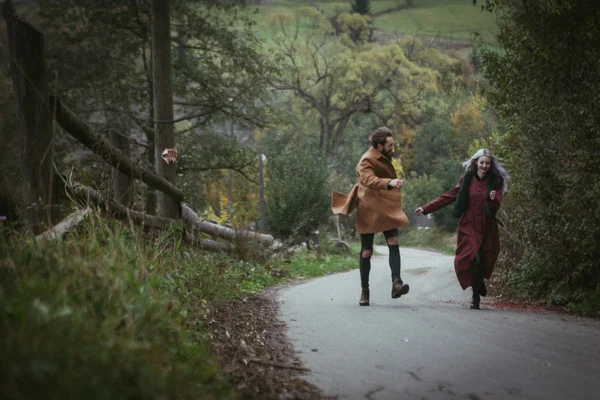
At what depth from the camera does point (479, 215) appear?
9.34m

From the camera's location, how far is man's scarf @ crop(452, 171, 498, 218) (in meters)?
9.26

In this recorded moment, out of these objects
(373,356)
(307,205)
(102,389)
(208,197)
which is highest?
(102,389)

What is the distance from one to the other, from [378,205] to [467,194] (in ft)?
3.99

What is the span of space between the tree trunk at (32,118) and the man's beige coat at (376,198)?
4528 millimetres

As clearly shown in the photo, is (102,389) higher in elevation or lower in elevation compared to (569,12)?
lower

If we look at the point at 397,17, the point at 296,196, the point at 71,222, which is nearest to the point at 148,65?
the point at 296,196

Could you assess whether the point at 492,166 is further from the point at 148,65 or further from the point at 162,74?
the point at 148,65

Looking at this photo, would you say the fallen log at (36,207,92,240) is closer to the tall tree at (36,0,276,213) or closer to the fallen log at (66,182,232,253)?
the fallen log at (66,182,232,253)

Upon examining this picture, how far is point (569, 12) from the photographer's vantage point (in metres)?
8.74

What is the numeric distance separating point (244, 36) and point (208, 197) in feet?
17.3

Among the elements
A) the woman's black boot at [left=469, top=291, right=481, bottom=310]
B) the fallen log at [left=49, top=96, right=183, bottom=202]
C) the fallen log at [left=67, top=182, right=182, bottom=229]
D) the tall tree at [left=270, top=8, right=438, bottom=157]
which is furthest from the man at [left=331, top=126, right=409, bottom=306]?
the tall tree at [left=270, top=8, right=438, bottom=157]

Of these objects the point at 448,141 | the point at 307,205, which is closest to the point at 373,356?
the point at 307,205

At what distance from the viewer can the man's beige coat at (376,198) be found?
933cm

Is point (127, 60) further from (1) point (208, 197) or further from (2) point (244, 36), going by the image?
(1) point (208, 197)
